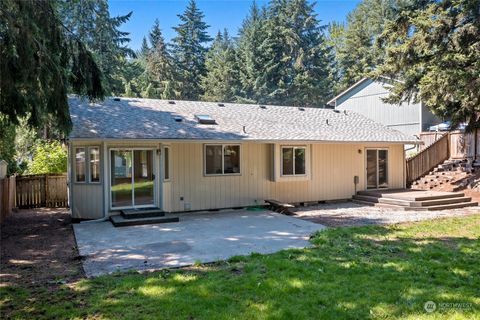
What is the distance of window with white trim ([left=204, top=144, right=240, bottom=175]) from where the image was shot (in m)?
12.4

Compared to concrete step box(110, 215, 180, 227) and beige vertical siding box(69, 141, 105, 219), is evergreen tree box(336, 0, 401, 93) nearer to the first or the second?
concrete step box(110, 215, 180, 227)

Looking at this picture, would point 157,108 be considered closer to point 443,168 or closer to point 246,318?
point 246,318

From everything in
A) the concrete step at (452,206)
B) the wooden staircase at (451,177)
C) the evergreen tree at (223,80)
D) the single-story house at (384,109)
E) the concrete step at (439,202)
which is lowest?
the concrete step at (452,206)

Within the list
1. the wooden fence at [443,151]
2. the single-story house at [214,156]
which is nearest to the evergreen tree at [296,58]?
the wooden fence at [443,151]

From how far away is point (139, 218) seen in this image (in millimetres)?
10336

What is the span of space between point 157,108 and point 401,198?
31.2 feet

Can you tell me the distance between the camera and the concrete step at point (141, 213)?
33.8 feet

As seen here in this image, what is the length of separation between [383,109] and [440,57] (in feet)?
39.4

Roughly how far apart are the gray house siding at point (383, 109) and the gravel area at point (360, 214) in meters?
10.6

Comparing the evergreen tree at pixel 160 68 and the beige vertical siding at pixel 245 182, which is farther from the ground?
the evergreen tree at pixel 160 68

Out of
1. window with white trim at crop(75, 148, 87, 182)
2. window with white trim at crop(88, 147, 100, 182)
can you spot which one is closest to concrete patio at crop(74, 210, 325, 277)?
window with white trim at crop(88, 147, 100, 182)

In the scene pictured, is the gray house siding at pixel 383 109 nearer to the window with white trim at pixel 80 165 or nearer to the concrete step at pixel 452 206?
the concrete step at pixel 452 206

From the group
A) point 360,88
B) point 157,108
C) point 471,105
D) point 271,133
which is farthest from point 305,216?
point 360,88

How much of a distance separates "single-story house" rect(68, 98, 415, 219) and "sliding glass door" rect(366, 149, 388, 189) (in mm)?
42
